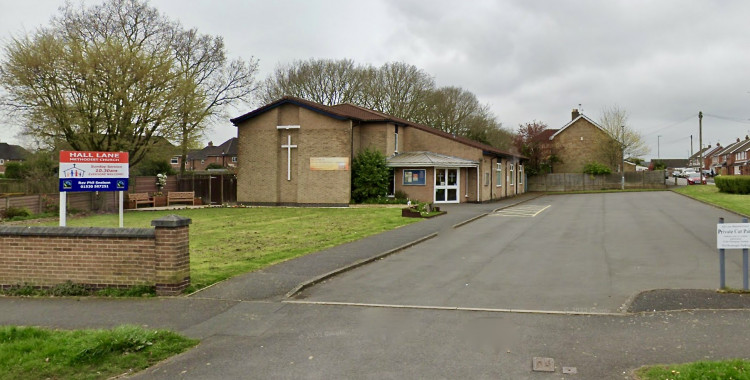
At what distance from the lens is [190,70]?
41781 millimetres

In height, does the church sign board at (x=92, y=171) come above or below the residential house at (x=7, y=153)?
below

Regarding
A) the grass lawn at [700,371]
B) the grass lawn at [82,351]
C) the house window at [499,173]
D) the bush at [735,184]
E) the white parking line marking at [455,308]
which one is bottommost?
the grass lawn at [82,351]

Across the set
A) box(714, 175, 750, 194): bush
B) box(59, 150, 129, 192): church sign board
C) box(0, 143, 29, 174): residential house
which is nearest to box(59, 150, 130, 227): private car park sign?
box(59, 150, 129, 192): church sign board

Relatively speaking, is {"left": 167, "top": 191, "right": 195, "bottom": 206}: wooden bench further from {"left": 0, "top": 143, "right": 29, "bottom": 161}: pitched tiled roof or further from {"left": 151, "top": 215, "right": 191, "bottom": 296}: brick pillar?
{"left": 0, "top": 143, "right": 29, "bottom": 161}: pitched tiled roof

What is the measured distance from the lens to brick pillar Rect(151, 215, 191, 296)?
865cm

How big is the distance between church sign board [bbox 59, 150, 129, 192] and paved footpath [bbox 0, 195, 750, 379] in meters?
3.59

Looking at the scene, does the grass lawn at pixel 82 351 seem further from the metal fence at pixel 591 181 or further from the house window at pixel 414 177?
the metal fence at pixel 591 181

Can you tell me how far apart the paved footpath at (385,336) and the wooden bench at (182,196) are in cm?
2585

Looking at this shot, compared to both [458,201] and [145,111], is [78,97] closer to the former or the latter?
[145,111]

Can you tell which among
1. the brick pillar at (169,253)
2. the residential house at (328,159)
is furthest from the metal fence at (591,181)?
the brick pillar at (169,253)

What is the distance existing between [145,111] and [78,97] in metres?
3.26

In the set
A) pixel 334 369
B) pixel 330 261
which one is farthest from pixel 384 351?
pixel 330 261

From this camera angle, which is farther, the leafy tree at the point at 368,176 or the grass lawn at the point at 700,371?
the leafy tree at the point at 368,176

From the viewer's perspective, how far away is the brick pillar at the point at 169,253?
8648 millimetres
